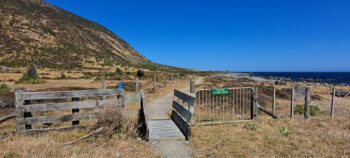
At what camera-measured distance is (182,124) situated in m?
9.43

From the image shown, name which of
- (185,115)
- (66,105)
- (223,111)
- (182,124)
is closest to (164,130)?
(182,124)

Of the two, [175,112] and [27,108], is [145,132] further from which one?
[27,108]

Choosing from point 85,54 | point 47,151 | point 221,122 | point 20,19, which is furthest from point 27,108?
point 20,19

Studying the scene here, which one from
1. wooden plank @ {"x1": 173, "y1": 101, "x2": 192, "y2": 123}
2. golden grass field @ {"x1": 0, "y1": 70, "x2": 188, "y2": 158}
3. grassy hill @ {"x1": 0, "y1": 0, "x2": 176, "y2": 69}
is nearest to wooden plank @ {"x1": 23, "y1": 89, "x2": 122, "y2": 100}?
golden grass field @ {"x1": 0, "y1": 70, "x2": 188, "y2": 158}

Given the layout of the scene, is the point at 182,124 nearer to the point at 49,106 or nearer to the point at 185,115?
the point at 185,115

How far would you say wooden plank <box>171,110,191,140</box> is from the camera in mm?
8519

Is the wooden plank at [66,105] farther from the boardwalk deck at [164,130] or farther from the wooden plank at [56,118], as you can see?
the boardwalk deck at [164,130]

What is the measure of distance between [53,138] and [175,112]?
4.60 metres

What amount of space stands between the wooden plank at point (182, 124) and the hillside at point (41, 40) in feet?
144

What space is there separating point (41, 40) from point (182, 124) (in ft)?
213

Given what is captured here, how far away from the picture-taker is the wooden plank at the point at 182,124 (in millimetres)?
8519

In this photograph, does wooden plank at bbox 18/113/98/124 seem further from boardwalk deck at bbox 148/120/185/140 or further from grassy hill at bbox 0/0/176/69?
grassy hill at bbox 0/0/176/69

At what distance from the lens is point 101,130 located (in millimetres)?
7957

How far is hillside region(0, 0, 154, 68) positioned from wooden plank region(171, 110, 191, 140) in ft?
144
